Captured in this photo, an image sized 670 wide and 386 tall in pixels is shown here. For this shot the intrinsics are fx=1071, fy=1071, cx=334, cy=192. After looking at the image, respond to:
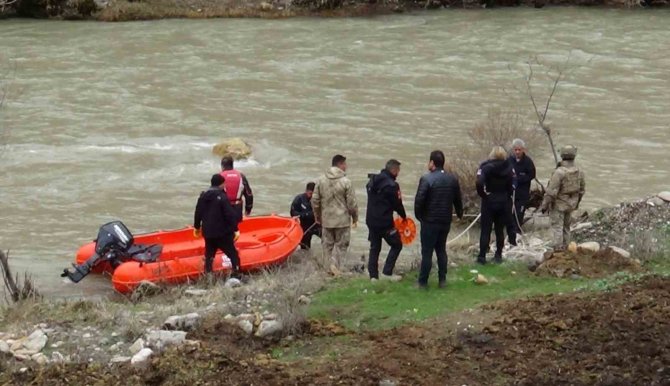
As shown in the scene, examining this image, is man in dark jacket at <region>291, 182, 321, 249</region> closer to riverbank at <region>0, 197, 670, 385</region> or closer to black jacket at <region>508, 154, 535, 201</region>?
black jacket at <region>508, 154, 535, 201</region>

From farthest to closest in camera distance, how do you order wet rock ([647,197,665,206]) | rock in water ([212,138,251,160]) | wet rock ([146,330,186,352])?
1. rock in water ([212,138,251,160])
2. wet rock ([647,197,665,206])
3. wet rock ([146,330,186,352])

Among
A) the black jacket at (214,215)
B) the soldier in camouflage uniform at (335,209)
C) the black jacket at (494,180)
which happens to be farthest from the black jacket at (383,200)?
the black jacket at (214,215)

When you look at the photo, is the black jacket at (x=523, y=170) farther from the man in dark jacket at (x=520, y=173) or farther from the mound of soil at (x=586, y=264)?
the mound of soil at (x=586, y=264)

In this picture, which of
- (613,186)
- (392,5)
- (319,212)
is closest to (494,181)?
(319,212)

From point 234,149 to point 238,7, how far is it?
20591mm

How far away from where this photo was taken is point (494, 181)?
38.4 feet

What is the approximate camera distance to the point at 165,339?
350 inches

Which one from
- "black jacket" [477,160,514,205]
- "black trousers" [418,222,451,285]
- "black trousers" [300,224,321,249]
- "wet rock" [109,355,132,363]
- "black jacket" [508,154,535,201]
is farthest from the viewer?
"black trousers" [300,224,321,249]

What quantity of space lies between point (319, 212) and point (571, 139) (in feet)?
38.4

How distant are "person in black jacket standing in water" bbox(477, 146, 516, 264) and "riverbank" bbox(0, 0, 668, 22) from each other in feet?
95.8

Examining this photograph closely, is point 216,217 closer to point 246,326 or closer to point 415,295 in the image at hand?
point 415,295

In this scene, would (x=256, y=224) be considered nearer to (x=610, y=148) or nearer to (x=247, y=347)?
(x=247, y=347)

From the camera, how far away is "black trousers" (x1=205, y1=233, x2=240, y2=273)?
41.7 feet

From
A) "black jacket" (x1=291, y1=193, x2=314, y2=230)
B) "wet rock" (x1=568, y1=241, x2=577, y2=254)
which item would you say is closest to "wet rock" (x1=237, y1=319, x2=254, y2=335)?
"wet rock" (x1=568, y1=241, x2=577, y2=254)
